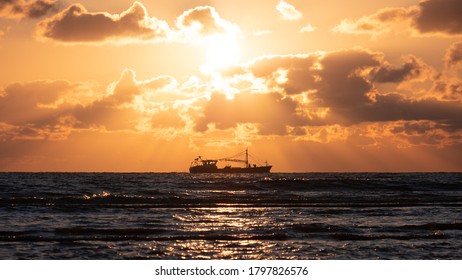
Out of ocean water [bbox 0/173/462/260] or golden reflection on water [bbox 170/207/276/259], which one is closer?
ocean water [bbox 0/173/462/260]

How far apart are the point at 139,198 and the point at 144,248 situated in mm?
39029

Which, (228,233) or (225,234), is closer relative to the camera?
(225,234)

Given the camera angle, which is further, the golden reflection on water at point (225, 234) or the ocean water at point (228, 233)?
the golden reflection on water at point (225, 234)

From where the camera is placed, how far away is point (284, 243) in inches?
1239

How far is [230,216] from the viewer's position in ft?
151
